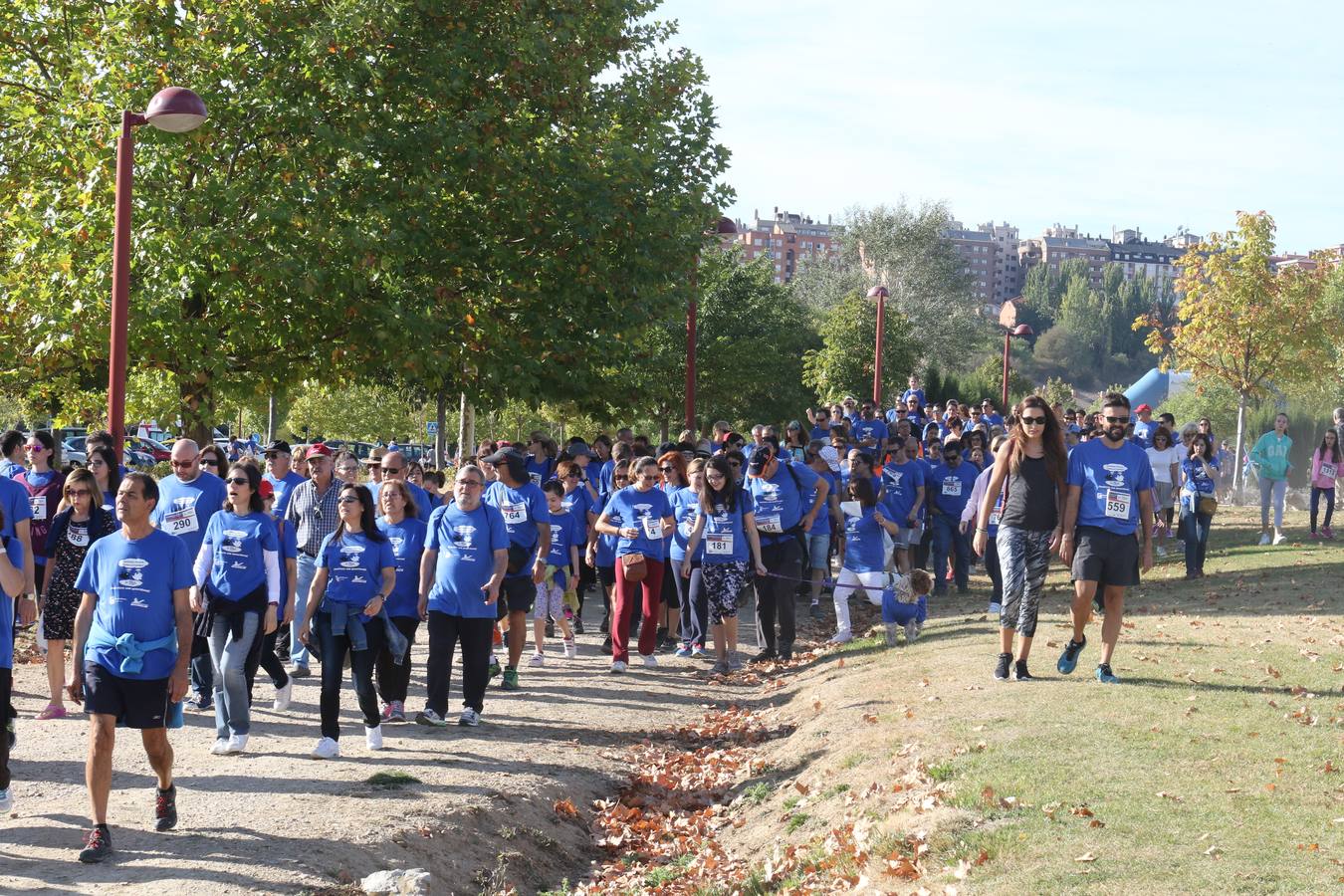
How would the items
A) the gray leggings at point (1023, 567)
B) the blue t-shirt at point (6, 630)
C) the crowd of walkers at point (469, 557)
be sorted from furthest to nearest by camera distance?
the gray leggings at point (1023, 567), the blue t-shirt at point (6, 630), the crowd of walkers at point (469, 557)

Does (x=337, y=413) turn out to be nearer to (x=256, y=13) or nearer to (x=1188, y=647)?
(x=256, y=13)

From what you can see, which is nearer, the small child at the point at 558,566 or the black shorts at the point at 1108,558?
the black shorts at the point at 1108,558

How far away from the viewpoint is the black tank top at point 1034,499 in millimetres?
10719

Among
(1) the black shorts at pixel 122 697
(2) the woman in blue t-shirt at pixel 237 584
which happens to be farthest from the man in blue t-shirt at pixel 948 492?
(1) the black shorts at pixel 122 697

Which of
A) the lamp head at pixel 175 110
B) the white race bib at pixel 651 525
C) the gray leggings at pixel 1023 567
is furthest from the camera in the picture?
the white race bib at pixel 651 525

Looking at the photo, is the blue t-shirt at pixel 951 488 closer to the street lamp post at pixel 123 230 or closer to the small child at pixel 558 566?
the small child at pixel 558 566

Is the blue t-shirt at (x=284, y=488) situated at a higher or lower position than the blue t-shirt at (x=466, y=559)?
higher

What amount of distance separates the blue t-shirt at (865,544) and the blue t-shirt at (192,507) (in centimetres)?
616

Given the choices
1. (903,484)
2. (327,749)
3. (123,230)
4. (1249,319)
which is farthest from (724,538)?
(1249,319)

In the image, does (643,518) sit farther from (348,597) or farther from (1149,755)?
(1149,755)

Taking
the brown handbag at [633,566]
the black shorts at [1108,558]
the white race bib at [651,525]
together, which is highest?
the white race bib at [651,525]

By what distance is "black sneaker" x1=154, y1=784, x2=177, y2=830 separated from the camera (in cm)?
757

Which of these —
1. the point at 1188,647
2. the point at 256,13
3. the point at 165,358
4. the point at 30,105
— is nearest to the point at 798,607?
the point at 1188,647

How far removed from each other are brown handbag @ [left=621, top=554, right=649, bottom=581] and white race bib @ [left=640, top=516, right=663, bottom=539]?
0.74 ft
